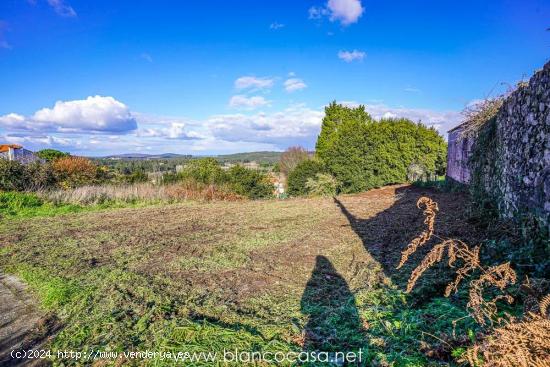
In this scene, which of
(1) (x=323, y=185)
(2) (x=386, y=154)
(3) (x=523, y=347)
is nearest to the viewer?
(3) (x=523, y=347)

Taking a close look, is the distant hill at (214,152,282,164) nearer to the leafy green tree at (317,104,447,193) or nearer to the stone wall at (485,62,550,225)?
the leafy green tree at (317,104,447,193)

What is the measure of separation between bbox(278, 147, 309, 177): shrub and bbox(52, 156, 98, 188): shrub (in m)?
28.6

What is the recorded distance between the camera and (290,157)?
4356 cm

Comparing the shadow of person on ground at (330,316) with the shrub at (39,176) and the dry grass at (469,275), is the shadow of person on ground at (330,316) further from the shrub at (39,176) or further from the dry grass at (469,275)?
the shrub at (39,176)

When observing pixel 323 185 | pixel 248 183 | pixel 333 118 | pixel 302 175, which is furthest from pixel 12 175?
pixel 333 118

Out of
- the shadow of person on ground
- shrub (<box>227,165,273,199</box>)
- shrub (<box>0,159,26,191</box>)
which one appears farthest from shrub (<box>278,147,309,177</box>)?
the shadow of person on ground

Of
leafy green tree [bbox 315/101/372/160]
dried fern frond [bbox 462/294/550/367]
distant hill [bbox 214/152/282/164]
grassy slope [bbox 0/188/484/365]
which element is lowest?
grassy slope [bbox 0/188/484/365]

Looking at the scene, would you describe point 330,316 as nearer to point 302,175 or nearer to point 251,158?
point 302,175

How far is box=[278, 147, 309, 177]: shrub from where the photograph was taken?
4206 centimetres

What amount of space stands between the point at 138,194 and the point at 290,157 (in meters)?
32.3

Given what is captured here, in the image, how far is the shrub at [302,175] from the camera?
21.1 metres

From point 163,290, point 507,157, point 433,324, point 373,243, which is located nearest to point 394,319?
point 433,324

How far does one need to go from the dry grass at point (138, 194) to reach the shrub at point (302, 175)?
8085 millimetres

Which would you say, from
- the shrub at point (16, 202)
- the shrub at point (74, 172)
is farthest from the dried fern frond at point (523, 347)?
the shrub at point (74, 172)
